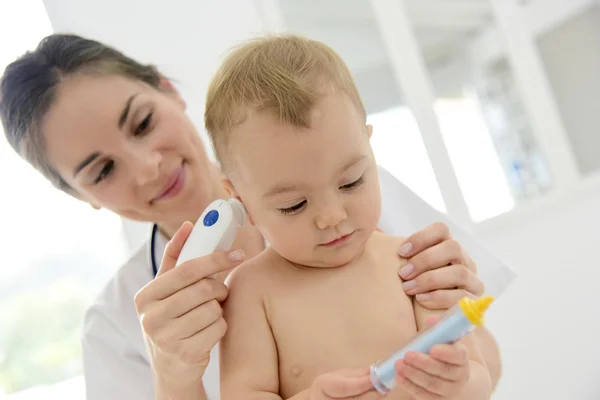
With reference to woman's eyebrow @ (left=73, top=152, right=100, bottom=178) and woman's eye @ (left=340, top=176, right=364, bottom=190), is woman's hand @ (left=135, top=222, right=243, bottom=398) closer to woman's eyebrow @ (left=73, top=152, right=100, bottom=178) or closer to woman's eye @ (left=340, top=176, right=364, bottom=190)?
woman's eye @ (left=340, top=176, right=364, bottom=190)

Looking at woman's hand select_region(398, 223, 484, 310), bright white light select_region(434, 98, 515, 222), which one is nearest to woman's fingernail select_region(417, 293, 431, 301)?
woman's hand select_region(398, 223, 484, 310)

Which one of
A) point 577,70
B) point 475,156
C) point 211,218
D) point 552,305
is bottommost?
point 552,305

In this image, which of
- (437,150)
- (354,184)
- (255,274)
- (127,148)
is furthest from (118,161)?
(437,150)

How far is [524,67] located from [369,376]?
3047mm

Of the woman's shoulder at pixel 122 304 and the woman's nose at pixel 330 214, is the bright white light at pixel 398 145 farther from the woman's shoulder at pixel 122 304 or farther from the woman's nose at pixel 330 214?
the woman's nose at pixel 330 214

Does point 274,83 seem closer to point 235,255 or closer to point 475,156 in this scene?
point 235,255

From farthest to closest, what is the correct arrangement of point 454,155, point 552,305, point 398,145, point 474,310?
point 454,155, point 398,145, point 552,305, point 474,310

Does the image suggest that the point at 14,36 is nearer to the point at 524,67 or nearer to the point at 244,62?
the point at 244,62

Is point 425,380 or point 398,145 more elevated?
point 425,380

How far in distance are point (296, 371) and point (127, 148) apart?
570 mm

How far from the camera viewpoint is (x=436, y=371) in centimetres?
58

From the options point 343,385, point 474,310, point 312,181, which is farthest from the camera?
point 312,181

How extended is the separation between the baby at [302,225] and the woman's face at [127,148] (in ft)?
1.06

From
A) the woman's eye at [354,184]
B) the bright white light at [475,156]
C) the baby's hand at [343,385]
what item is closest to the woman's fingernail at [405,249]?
the woman's eye at [354,184]
